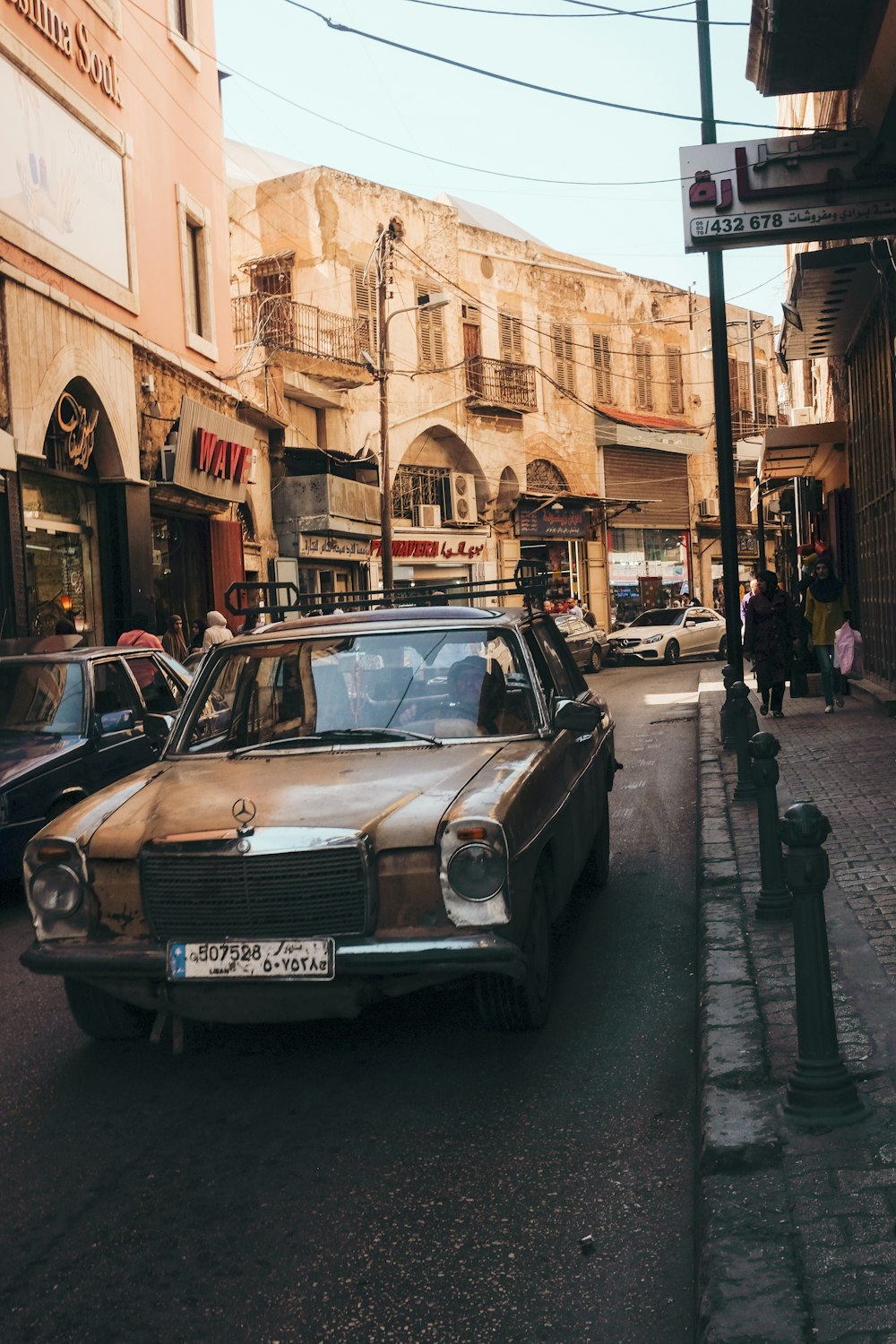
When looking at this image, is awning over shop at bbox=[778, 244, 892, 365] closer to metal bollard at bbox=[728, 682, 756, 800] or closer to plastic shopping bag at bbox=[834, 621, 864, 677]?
plastic shopping bag at bbox=[834, 621, 864, 677]

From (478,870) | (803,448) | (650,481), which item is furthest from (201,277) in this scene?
(650,481)

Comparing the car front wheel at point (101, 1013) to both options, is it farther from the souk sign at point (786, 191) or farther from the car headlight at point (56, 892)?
the souk sign at point (786, 191)

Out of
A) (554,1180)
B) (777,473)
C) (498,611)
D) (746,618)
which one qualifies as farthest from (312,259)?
(554,1180)

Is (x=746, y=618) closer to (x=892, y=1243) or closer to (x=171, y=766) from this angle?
(x=171, y=766)

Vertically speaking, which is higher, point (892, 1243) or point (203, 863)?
point (203, 863)

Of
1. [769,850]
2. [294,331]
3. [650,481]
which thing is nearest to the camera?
[769,850]

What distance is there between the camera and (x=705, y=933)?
19.1 feet

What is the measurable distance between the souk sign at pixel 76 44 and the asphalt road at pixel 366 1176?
523 inches

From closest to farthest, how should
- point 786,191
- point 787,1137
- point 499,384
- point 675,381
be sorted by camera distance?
point 787,1137 < point 786,191 < point 499,384 < point 675,381

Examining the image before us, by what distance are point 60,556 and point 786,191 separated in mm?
9852

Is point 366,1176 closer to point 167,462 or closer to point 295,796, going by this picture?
point 295,796

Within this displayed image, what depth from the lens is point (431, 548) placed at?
3572 cm

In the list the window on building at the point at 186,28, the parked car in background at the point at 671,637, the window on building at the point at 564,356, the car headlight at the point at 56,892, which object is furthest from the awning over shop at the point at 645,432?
the car headlight at the point at 56,892

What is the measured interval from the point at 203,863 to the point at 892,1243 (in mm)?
2349
